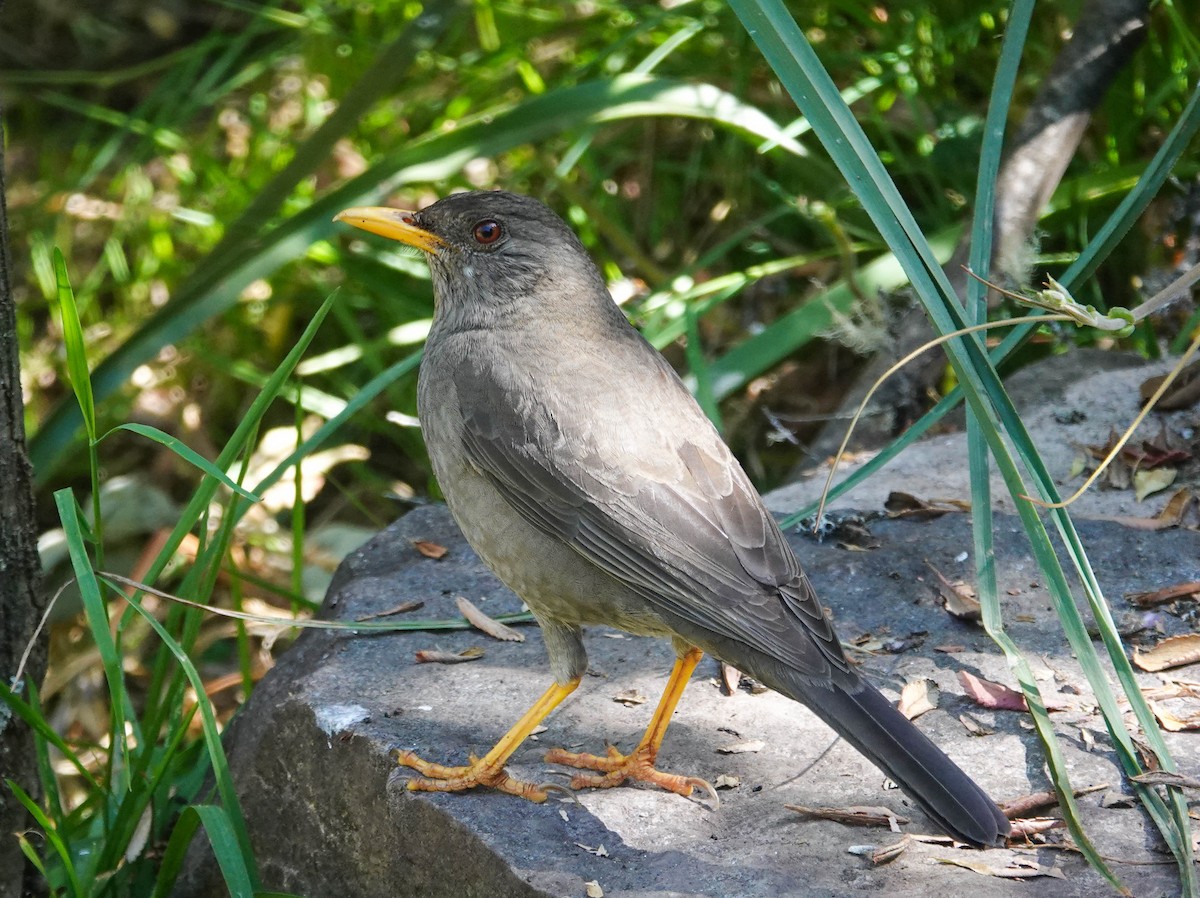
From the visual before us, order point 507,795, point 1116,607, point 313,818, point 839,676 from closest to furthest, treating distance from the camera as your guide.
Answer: point 839,676 → point 507,795 → point 313,818 → point 1116,607

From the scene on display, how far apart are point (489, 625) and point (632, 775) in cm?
83

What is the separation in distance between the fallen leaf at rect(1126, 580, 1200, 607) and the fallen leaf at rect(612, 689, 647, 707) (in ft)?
4.16

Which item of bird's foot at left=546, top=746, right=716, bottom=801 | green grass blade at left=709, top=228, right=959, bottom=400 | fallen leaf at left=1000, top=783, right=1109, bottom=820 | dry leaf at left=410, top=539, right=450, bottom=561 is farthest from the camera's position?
green grass blade at left=709, top=228, right=959, bottom=400

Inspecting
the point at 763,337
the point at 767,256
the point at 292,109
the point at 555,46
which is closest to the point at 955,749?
the point at 763,337

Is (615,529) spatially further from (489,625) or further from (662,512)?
(489,625)

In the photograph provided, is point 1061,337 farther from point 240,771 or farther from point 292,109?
point 292,109

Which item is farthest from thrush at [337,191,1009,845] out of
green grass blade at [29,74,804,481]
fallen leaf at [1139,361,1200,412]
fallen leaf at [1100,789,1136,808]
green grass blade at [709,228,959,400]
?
fallen leaf at [1139,361,1200,412]

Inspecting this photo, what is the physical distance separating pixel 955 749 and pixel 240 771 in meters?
1.75

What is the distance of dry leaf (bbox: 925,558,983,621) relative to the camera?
137 inches

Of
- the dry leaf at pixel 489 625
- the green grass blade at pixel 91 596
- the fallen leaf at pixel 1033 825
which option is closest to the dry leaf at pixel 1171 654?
the fallen leaf at pixel 1033 825

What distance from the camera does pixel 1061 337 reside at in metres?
4.92

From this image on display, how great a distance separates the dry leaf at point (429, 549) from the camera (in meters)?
4.08

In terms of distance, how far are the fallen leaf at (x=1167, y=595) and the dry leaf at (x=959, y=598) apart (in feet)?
1.26

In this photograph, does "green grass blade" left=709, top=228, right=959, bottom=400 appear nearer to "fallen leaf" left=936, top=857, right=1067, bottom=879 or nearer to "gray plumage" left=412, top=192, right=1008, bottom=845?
"gray plumage" left=412, top=192, right=1008, bottom=845
